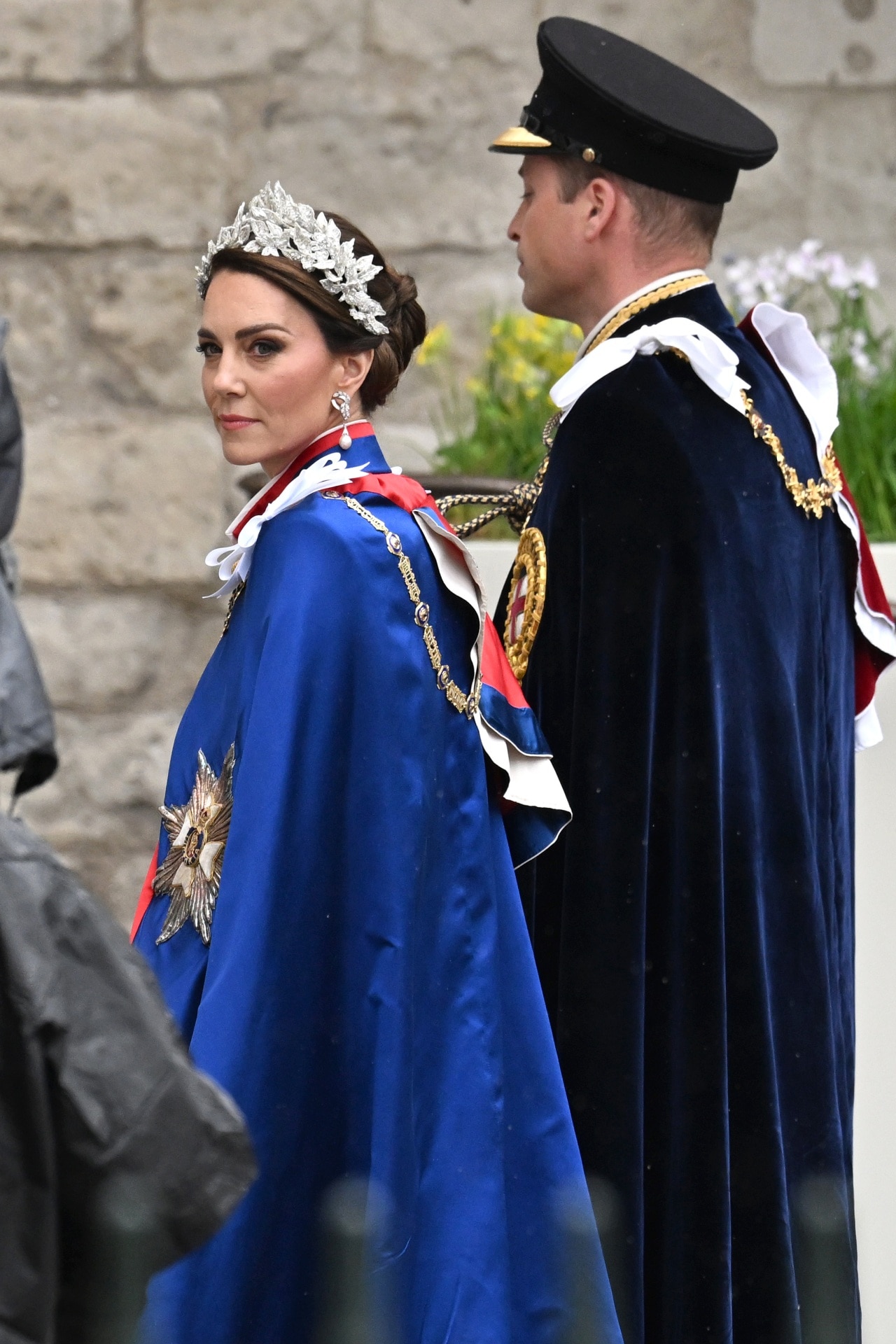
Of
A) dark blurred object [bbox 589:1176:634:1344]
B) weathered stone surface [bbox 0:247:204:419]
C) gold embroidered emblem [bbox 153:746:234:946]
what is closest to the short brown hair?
gold embroidered emblem [bbox 153:746:234:946]

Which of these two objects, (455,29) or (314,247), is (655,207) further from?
(455,29)

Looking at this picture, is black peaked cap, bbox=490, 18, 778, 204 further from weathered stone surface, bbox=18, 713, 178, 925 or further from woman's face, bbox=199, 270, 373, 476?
weathered stone surface, bbox=18, 713, 178, 925

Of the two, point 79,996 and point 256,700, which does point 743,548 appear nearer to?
point 256,700

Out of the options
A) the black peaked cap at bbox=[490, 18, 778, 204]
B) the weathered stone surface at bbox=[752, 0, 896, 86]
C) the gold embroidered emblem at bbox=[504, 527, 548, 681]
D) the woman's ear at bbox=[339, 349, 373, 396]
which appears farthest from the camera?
the weathered stone surface at bbox=[752, 0, 896, 86]

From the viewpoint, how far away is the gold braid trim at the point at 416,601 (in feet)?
7.28

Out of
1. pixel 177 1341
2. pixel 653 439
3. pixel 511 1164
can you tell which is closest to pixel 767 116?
pixel 653 439

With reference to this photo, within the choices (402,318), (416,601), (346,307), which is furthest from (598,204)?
(416,601)

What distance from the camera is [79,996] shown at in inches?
46.8

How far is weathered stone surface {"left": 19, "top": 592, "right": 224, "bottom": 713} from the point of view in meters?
4.11

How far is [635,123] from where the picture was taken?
2539mm

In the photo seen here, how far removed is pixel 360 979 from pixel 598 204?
3.69ft

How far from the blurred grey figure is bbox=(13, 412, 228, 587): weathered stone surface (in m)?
2.84

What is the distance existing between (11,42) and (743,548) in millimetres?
2343

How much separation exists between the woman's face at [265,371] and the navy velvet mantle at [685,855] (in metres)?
0.35
